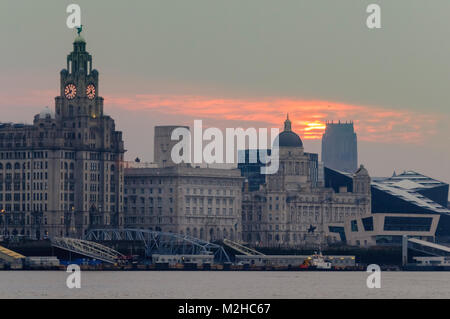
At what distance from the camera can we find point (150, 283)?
195 m

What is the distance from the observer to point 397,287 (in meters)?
192
